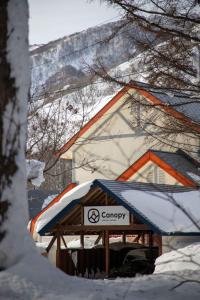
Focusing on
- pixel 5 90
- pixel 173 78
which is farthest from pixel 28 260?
pixel 173 78

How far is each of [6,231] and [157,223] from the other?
32.9ft

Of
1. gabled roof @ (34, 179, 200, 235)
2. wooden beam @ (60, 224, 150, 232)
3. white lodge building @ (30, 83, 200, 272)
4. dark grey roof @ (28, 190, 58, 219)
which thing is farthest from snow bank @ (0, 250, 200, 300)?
dark grey roof @ (28, 190, 58, 219)

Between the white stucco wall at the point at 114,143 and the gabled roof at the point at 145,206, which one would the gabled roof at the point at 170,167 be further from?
the white stucco wall at the point at 114,143

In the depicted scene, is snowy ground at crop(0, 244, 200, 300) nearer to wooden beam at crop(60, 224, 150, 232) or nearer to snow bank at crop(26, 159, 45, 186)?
snow bank at crop(26, 159, 45, 186)

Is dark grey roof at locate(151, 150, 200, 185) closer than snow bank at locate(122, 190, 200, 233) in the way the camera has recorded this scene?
No

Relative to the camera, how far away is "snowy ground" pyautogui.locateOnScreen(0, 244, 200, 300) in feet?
14.5

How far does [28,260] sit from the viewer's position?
480 centimetres

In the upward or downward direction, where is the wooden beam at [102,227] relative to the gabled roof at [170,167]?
downward

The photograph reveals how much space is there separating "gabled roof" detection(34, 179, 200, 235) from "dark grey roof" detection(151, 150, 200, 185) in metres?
3.18

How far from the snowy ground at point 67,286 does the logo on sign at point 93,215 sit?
36.8 ft

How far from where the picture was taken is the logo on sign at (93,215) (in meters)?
16.3

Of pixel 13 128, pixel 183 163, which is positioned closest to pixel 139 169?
pixel 183 163

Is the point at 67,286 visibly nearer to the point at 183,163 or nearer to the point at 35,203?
the point at 183,163

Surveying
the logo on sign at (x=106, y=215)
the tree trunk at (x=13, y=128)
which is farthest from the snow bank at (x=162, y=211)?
the tree trunk at (x=13, y=128)
